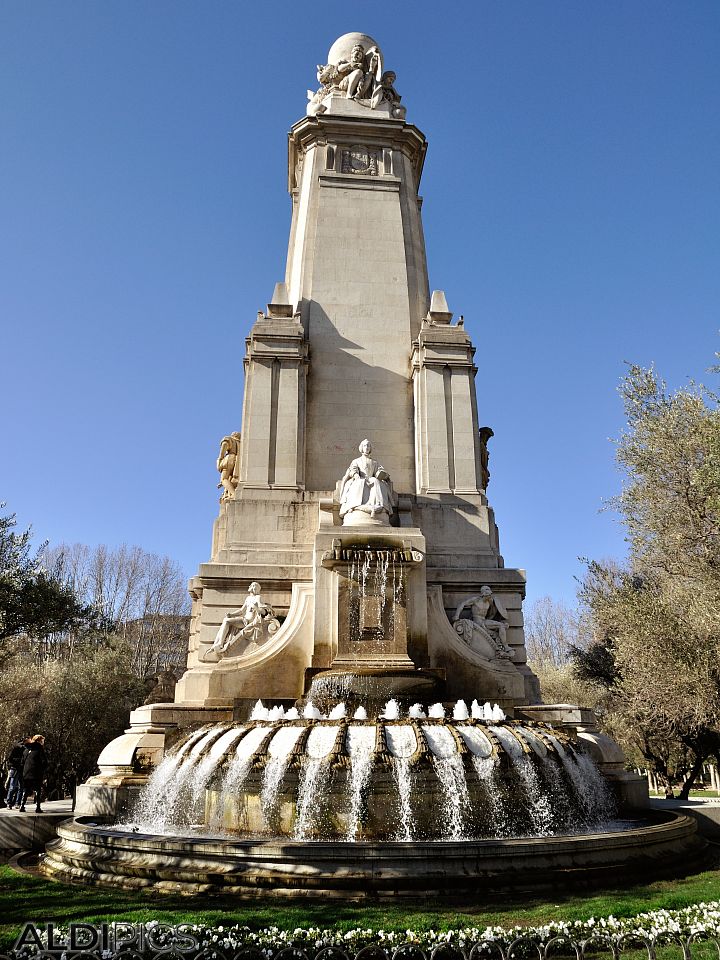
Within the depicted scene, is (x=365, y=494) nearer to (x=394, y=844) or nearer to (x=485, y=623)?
(x=485, y=623)

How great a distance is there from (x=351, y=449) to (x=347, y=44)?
1519cm

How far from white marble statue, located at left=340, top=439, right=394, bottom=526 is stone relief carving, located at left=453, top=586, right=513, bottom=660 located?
2760mm

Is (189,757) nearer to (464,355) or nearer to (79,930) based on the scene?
(79,930)

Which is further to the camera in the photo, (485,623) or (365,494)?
(365,494)

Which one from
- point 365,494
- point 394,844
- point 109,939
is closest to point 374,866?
point 394,844

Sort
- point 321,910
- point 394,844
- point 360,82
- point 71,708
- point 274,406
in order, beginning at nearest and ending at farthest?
1. point 321,910
2. point 394,844
3. point 274,406
4. point 360,82
5. point 71,708

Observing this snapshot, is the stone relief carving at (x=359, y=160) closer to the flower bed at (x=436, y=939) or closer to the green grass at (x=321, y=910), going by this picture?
the green grass at (x=321, y=910)

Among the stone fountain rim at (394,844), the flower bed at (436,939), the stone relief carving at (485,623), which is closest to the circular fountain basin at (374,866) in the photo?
the stone fountain rim at (394,844)

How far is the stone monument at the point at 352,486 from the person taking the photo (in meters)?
15.9

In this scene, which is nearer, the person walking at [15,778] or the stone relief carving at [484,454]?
the person walking at [15,778]

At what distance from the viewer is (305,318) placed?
21.5 meters

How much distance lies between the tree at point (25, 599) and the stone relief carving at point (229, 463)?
10015 mm

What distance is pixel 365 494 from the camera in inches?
690

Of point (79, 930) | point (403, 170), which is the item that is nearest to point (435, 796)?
point (79, 930)
